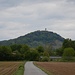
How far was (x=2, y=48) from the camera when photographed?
16612 centimetres

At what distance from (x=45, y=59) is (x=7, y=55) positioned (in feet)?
68.5

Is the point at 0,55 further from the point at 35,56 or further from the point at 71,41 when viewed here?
the point at 71,41

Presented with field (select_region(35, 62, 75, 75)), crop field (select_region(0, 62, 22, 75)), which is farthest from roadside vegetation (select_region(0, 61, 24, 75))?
field (select_region(35, 62, 75, 75))

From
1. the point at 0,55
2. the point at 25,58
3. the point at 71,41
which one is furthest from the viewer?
the point at 71,41

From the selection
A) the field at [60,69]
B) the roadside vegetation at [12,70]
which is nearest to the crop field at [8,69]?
the roadside vegetation at [12,70]

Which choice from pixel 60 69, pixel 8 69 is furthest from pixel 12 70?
pixel 60 69

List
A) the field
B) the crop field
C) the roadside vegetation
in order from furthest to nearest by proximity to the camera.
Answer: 1. the field
2. the crop field
3. the roadside vegetation

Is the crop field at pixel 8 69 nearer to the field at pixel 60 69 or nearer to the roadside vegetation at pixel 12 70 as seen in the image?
the roadside vegetation at pixel 12 70

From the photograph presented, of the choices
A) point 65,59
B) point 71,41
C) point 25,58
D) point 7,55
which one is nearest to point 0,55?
point 7,55

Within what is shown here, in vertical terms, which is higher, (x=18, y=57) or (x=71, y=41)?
(x=71, y=41)

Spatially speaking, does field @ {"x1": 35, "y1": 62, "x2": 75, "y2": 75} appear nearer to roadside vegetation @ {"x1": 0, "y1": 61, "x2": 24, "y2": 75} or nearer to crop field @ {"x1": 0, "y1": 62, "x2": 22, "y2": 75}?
roadside vegetation @ {"x1": 0, "y1": 61, "x2": 24, "y2": 75}

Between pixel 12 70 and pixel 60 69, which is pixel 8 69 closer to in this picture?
pixel 12 70

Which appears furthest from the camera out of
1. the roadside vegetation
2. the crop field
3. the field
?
the field

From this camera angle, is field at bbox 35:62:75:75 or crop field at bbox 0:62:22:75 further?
field at bbox 35:62:75:75
